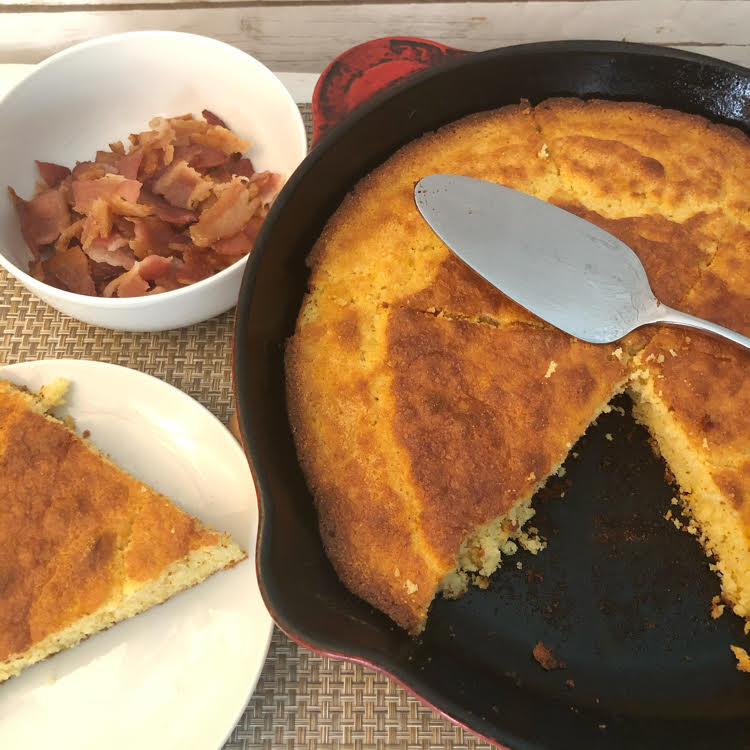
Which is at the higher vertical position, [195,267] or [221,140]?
[221,140]

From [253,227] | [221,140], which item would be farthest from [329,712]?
[221,140]

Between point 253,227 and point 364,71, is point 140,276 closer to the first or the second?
point 253,227

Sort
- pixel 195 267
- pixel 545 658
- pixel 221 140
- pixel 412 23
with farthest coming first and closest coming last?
1. pixel 412 23
2. pixel 221 140
3. pixel 195 267
4. pixel 545 658

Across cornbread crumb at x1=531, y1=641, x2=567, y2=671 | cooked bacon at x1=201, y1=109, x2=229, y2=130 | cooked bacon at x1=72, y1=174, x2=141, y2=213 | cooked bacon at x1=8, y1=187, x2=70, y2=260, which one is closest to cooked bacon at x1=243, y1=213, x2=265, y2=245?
cooked bacon at x1=72, y1=174, x2=141, y2=213

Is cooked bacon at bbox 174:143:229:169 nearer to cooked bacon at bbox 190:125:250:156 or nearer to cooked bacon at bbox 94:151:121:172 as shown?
cooked bacon at bbox 190:125:250:156

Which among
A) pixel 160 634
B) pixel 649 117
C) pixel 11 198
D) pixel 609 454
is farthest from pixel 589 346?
pixel 11 198

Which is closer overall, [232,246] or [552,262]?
[552,262]

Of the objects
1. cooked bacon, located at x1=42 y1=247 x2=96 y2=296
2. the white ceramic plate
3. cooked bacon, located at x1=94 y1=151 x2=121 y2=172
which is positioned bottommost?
the white ceramic plate

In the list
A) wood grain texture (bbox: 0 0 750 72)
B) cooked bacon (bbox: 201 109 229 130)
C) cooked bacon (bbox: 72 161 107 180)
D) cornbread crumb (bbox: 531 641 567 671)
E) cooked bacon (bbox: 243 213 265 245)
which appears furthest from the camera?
wood grain texture (bbox: 0 0 750 72)
